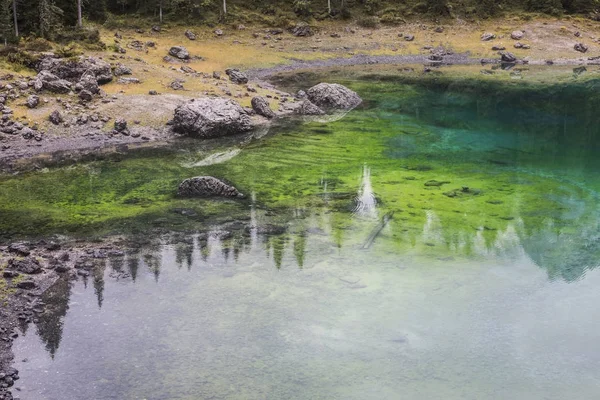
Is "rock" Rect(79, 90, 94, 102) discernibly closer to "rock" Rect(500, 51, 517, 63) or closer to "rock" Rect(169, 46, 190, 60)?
"rock" Rect(169, 46, 190, 60)

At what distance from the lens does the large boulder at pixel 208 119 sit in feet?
125

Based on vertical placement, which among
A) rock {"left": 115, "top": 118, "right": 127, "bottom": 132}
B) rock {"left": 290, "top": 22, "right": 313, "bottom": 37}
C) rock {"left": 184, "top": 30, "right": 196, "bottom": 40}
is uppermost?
rock {"left": 290, "top": 22, "right": 313, "bottom": 37}

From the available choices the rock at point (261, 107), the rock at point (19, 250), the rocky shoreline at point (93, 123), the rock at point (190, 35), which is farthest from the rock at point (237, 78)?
the rock at point (19, 250)

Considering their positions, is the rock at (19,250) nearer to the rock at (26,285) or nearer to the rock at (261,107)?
the rock at (26,285)

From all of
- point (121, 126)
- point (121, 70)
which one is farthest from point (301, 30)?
point (121, 126)

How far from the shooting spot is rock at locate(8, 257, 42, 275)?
19766 millimetres

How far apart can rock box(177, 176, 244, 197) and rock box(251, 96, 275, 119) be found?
52.0 feet

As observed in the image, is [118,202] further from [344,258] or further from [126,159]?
[344,258]

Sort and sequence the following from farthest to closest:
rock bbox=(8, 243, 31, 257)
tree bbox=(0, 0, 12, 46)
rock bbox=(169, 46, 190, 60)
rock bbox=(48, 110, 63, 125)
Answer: rock bbox=(169, 46, 190, 60) → tree bbox=(0, 0, 12, 46) → rock bbox=(48, 110, 63, 125) → rock bbox=(8, 243, 31, 257)

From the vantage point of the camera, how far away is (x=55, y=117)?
36938mm

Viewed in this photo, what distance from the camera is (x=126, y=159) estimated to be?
33.9 meters

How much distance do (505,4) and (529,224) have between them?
70.7 m

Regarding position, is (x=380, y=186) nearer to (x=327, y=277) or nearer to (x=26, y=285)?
(x=327, y=277)

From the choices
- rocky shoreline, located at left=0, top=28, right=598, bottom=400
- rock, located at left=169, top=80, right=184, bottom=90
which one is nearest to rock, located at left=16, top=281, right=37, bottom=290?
rocky shoreline, located at left=0, top=28, right=598, bottom=400
